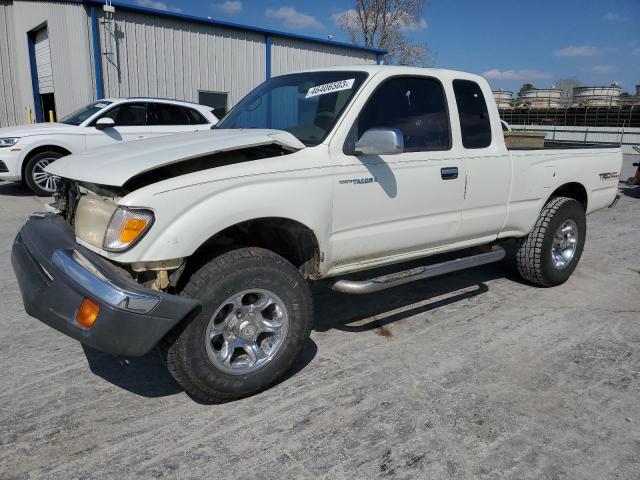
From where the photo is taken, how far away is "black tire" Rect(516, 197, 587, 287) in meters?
4.89

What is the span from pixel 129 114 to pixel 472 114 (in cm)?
747

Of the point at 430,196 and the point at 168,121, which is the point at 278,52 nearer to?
the point at 168,121

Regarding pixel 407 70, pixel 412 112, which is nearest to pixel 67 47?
pixel 407 70

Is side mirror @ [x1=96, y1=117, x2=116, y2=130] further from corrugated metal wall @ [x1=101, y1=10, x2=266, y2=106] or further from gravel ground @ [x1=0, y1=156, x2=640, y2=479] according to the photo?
gravel ground @ [x1=0, y1=156, x2=640, y2=479]

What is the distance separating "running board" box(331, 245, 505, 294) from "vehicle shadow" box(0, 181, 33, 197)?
8.64m

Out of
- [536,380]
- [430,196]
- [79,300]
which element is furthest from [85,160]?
[536,380]

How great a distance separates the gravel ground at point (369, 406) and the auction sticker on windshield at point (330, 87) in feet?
5.92

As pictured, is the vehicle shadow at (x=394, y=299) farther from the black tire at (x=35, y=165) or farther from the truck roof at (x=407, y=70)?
the black tire at (x=35, y=165)

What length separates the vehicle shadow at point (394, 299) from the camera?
4.18 metres

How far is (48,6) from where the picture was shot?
1402 cm

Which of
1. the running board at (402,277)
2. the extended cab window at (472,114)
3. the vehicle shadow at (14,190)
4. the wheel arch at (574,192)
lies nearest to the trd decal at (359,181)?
the running board at (402,277)

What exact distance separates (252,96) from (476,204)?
2.06m

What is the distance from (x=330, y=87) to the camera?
365cm

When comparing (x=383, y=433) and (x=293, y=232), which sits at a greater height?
(x=293, y=232)
